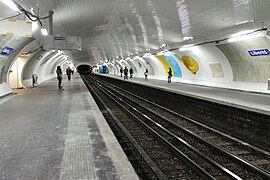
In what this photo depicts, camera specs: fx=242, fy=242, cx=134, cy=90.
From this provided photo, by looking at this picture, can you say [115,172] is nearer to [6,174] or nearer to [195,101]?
[6,174]

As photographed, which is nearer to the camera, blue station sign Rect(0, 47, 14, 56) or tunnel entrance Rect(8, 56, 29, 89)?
blue station sign Rect(0, 47, 14, 56)

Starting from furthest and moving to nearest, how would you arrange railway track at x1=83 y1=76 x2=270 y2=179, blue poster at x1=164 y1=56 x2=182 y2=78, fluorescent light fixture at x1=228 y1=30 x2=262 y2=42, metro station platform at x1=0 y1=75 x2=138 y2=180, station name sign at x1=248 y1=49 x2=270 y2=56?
blue poster at x1=164 y1=56 x2=182 y2=78 → station name sign at x1=248 y1=49 x2=270 y2=56 → fluorescent light fixture at x1=228 y1=30 x2=262 y2=42 → railway track at x1=83 y1=76 x2=270 y2=179 → metro station platform at x1=0 y1=75 x2=138 y2=180

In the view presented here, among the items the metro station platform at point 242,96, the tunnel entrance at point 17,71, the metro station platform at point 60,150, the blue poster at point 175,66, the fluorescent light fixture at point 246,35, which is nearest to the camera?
the metro station platform at point 60,150

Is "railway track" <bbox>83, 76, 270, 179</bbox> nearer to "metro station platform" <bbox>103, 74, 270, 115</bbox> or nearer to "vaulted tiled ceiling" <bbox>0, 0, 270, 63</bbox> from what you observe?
"metro station platform" <bbox>103, 74, 270, 115</bbox>

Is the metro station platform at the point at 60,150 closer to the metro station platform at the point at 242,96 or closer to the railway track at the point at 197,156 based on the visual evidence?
the railway track at the point at 197,156

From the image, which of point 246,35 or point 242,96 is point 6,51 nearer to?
point 246,35

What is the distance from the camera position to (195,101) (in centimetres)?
1140

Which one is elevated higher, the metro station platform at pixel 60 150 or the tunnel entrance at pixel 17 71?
the tunnel entrance at pixel 17 71

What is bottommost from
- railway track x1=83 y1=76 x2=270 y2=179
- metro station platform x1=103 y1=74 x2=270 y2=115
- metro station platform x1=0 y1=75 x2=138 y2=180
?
railway track x1=83 y1=76 x2=270 y2=179

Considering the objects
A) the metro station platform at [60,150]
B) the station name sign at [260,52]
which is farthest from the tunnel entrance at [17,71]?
the station name sign at [260,52]

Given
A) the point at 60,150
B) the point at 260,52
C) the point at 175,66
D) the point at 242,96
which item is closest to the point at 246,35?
the point at 260,52

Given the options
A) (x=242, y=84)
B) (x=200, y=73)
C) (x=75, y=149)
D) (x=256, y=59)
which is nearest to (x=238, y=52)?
(x=256, y=59)

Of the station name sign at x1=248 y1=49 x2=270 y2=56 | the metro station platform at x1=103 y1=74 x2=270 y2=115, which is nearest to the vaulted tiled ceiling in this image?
the station name sign at x1=248 y1=49 x2=270 y2=56

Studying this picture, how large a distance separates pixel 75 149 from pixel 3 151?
1.17 m
